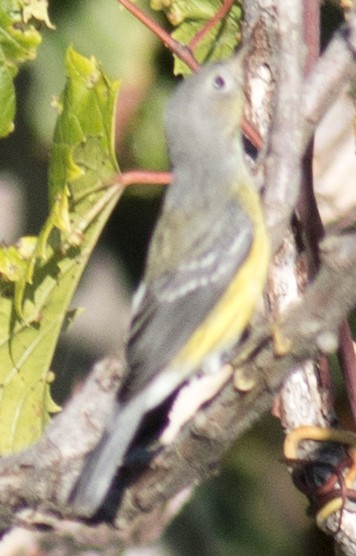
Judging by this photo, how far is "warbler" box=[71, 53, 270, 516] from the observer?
57.3 inches

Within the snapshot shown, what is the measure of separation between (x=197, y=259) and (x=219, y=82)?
0.28 metres

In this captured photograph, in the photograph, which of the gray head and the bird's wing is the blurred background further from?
the bird's wing

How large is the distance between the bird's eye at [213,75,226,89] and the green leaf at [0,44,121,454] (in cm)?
22

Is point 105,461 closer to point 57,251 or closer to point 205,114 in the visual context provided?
point 57,251

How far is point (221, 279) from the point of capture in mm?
1573

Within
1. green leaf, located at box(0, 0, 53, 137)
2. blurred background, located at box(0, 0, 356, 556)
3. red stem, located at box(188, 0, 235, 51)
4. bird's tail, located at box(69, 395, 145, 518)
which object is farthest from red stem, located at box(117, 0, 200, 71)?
bird's tail, located at box(69, 395, 145, 518)

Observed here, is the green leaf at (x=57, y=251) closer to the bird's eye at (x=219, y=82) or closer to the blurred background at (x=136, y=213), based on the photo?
the bird's eye at (x=219, y=82)

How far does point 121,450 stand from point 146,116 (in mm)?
982

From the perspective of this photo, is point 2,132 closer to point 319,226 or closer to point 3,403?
point 3,403

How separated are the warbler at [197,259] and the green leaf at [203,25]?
12 cm

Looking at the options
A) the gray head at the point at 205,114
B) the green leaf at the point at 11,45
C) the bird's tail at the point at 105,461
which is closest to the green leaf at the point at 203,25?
the gray head at the point at 205,114

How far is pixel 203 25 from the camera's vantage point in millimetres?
1736

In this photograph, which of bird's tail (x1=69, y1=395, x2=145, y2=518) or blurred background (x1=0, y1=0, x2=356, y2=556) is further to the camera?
blurred background (x1=0, y1=0, x2=356, y2=556)

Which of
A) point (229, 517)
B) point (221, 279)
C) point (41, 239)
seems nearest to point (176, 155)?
point (221, 279)
